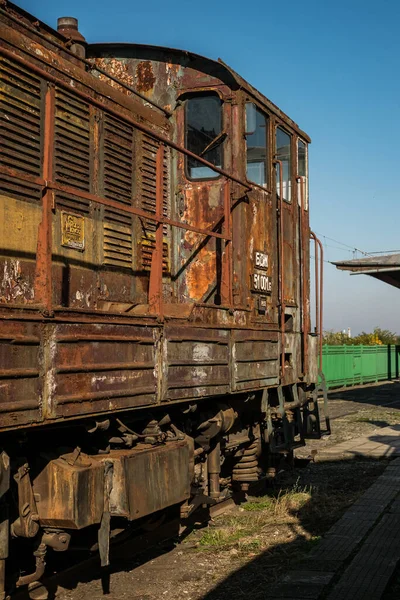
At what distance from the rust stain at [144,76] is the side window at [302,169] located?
2.47m

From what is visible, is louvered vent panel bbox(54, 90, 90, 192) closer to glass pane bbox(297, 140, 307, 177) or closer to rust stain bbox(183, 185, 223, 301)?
rust stain bbox(183, 185, 223, 301)

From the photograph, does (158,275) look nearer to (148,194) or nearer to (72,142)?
(72,142)

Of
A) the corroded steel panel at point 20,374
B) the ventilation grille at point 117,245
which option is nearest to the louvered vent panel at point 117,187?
the ventilation grille at point 117,245

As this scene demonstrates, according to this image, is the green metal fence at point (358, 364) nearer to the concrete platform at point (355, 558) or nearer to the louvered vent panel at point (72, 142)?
the concrete platform at point (355, 558)

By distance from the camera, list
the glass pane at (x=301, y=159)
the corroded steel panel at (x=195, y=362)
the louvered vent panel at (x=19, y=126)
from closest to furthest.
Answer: the louvered vent panel at (x=19, y=126), the corroded steel panel at (x=195, y=362), the glass pane at (x=301, y=159)

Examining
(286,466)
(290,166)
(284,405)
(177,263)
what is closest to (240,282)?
(177,263)

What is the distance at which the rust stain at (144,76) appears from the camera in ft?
23.7

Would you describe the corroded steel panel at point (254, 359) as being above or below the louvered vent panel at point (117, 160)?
below

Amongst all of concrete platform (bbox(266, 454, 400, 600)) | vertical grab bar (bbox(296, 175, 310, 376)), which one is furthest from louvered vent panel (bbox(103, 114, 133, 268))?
vertical grab bar (bbox(296, 175, 310, 376))

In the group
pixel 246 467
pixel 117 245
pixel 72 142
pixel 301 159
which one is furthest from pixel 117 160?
pixel 301 159

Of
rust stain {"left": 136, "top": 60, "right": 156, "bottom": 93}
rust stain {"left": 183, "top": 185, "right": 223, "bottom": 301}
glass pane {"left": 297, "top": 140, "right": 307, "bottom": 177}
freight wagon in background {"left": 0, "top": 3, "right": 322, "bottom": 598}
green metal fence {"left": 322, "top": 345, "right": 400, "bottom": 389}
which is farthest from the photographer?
green metal fence {"left": 322, "top": 345, "right": 400, "bottom": 389}

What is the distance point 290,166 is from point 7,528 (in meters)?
5.87

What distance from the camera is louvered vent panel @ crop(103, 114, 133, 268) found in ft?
19.6

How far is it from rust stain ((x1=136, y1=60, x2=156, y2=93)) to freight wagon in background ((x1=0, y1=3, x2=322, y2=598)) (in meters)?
0.01
